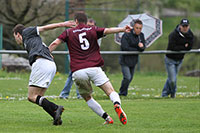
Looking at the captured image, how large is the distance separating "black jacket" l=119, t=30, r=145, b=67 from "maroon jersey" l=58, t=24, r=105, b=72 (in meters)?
4.90

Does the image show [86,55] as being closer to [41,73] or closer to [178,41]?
[41,73]

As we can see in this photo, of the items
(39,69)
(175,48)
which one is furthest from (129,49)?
(39,69)

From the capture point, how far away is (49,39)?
63.7 ft

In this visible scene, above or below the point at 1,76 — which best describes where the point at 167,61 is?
above

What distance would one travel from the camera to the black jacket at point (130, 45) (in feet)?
40.3

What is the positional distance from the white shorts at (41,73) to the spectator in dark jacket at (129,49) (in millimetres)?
4795

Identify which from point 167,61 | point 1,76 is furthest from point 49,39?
point 167,61

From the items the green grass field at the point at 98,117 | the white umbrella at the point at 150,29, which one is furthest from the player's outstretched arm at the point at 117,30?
the white umbrella at the point at 150,29

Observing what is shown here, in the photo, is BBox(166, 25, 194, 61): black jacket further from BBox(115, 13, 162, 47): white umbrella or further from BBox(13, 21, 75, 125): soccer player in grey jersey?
BBox(13, 21, 75, 125): soccer player in grey jersey

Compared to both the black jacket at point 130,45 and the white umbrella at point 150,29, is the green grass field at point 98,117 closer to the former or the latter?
the black jacket at point 130,45

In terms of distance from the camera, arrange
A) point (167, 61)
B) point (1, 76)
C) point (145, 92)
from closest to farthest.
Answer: point (167, 61), point (145, 92), point (1, 76)

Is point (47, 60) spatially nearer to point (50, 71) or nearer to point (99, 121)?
point (50, 71)

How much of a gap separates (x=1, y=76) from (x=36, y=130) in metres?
11.4

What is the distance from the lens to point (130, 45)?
12.5m
